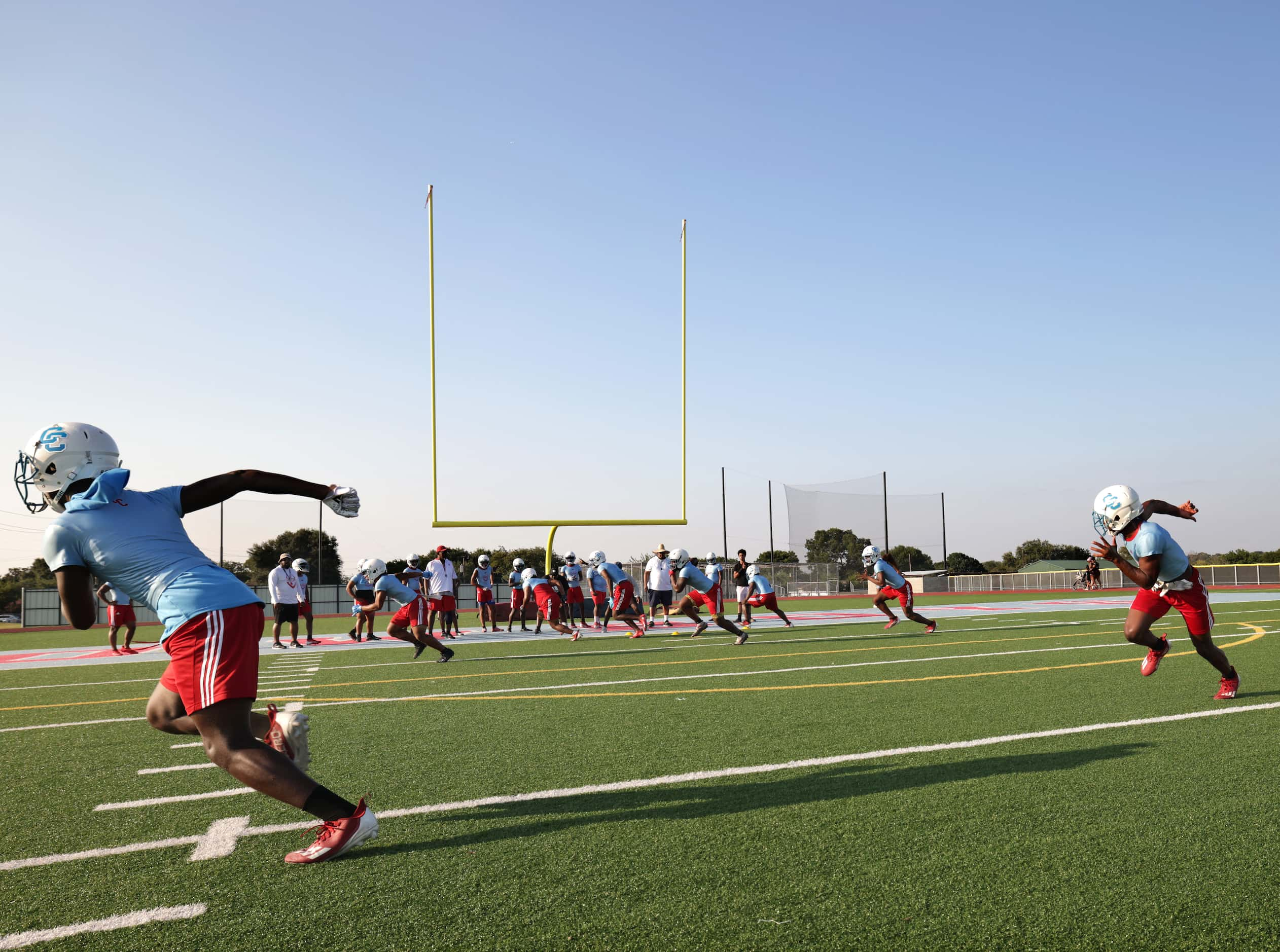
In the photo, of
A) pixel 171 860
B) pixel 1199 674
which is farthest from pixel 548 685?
pixel 1199 674

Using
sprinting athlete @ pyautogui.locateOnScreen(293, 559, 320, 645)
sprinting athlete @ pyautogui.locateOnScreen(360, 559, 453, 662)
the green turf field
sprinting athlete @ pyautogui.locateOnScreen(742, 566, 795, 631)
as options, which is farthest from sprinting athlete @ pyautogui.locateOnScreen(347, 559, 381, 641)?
the green turf field

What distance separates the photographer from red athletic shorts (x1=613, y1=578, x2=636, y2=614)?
16.7 m

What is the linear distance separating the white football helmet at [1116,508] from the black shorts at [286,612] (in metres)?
13.1

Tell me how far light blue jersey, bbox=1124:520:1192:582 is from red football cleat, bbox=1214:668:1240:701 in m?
0.88

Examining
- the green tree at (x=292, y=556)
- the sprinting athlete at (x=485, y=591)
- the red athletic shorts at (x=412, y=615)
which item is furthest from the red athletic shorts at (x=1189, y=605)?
the green tree at (x=292, y=556)

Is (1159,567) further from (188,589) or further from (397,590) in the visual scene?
(397,590)

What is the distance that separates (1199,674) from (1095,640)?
4.31 meters

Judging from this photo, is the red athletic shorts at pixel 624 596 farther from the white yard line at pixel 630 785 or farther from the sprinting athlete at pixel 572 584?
the white yard line at pixel 630 785

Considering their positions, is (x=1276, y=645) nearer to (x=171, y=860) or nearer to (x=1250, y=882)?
(x=1250, y=882)

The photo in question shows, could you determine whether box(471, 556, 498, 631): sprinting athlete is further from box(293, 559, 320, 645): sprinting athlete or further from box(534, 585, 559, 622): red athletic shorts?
box(293, 559, 320, 645): sprinting athlete

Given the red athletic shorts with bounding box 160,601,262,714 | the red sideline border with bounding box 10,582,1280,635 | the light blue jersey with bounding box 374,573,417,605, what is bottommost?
the red sideline border with bounding box 10,582,1280,635

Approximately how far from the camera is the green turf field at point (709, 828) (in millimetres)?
2727

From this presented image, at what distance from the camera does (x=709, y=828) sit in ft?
12.1

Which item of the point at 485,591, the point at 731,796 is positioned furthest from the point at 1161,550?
the point at 485,591
